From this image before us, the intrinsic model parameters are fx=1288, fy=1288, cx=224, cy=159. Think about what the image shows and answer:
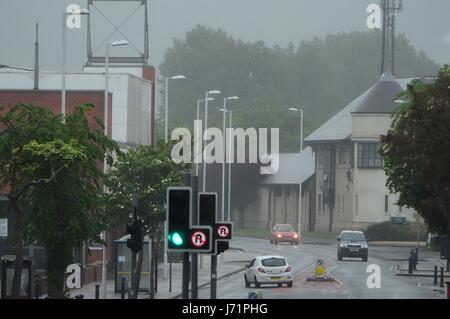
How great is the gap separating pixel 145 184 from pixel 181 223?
2646 cm

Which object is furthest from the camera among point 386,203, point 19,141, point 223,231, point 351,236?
point 386,203

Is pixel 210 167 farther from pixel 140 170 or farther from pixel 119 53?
pixel 140 170

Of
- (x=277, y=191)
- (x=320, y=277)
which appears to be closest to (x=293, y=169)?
(x=277, y=191)

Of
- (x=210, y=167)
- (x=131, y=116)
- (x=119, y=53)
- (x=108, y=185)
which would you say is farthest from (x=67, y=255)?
(x=119, y=53)

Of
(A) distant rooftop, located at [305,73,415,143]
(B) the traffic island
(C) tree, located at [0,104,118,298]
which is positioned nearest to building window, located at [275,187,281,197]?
(A) distant rooftop, located at [305,73,415,143]

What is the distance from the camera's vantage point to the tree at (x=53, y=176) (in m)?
36.8

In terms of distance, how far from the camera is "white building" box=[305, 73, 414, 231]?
115 m

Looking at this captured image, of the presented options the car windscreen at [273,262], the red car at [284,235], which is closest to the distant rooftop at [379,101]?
the red car at [284,235]

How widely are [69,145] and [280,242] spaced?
66841 millimetres

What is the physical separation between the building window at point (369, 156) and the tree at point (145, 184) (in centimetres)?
6553

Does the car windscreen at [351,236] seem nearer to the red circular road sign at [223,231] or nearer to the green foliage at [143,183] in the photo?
the green foliage at [143,183]

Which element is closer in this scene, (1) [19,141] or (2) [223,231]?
(2) [223,231]

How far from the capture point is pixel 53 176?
36.0m

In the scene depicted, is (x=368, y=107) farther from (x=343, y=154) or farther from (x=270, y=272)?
(x=270, y=272)
